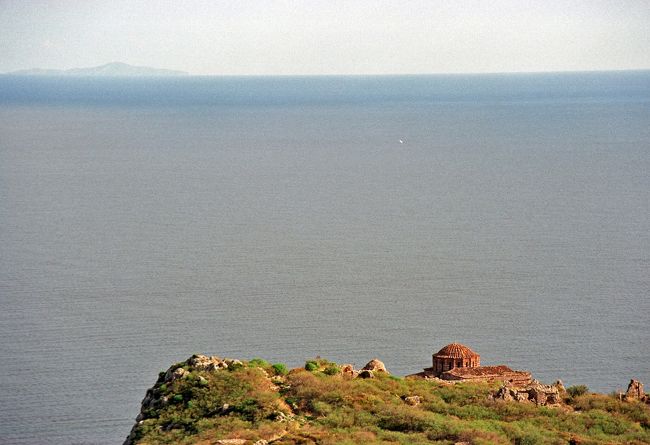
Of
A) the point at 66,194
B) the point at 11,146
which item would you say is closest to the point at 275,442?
the point at 66,194

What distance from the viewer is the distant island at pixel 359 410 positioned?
120 feet

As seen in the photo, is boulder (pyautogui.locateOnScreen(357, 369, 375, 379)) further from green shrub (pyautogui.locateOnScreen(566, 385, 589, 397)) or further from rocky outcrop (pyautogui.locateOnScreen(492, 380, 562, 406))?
green shrub (pyautogui.locateOnScreen(566, 385, 589, 397))

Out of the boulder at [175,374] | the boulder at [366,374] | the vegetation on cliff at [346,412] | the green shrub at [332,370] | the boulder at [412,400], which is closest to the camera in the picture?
the vegetation on cliff at [346,412]

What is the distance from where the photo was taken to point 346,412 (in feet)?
128

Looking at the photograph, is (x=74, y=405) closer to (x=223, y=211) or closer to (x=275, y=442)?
(x=275, y=442)

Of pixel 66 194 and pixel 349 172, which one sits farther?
pixel 349 172

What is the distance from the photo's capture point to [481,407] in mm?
41094

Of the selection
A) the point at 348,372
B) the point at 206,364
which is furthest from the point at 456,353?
the point at 206,364

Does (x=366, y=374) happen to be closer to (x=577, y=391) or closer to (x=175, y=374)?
(x=175, y=374)

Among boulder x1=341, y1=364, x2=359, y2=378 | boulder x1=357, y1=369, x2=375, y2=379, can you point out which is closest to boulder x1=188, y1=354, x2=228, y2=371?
boulder x1=341, y1=364, x2=359, y2=378

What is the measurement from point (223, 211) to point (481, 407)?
79188 millimetres

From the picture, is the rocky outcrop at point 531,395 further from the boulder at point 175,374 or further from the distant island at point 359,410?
the boulder at point 175,374

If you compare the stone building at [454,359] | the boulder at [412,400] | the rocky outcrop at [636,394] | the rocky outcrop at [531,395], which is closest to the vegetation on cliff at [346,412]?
the boulder at [412,400]

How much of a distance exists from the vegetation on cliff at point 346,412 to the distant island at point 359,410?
0.05 m
